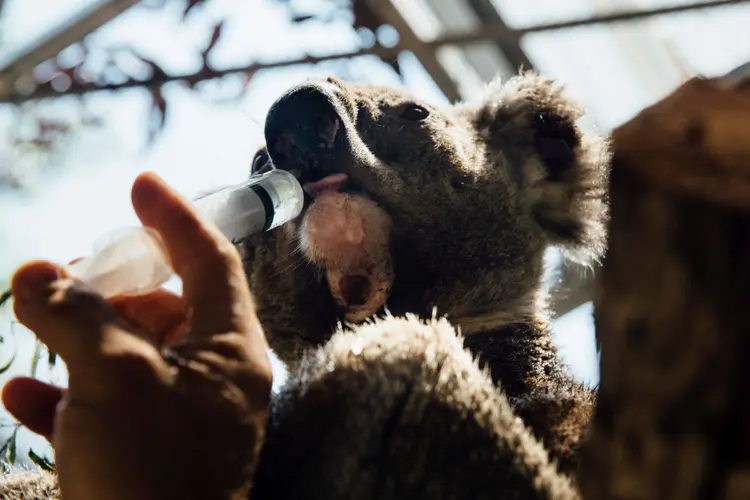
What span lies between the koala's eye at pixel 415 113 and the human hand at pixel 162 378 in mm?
1179

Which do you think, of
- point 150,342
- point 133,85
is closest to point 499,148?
point 133,85

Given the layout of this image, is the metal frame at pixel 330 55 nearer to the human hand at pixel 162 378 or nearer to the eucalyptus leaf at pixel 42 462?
the eucalyptus leaf at pixel 42 462

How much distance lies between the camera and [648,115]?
22.9 inches

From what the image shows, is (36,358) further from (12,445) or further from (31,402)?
(31,402)

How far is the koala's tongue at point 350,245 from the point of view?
1776mm

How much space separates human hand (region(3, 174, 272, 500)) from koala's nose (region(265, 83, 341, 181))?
80 centimetres

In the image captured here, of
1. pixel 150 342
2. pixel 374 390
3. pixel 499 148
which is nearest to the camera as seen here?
pixel 150 342

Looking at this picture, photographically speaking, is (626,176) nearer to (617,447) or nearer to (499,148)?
(617,447)

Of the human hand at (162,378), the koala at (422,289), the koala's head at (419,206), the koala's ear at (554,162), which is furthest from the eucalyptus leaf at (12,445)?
the koala's ear at (554,162)

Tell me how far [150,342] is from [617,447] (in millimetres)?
495

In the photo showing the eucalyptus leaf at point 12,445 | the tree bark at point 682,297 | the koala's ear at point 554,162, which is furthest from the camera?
the koala's ear at point 554,162

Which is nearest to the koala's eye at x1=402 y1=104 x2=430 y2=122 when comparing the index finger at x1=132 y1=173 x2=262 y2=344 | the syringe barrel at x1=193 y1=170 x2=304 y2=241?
the syringe barrel at x1=193 y1=170 x2=304 y2=241

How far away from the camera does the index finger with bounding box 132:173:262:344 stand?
93 centimetres

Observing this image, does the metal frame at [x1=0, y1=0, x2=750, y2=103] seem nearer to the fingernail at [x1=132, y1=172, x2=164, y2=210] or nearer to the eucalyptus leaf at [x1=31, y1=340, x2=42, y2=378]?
the eucalyptus leaf at [x1=31, y1=340, x2=42, y2=378]
